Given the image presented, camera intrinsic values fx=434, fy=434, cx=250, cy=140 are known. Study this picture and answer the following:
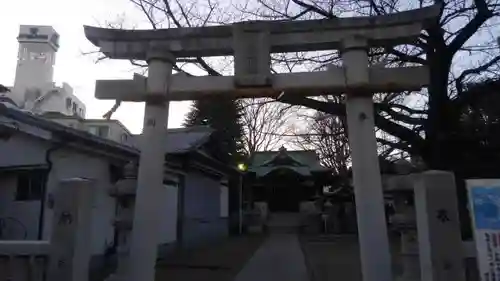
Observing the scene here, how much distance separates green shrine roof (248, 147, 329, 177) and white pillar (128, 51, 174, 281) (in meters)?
23.4

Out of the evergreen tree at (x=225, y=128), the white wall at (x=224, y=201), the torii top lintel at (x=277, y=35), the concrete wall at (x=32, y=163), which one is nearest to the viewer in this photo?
the torii top lintel at (x=277, y=35)

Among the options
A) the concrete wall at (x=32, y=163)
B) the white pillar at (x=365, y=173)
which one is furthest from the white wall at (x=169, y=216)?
the white pillar at (x=365, y=173)

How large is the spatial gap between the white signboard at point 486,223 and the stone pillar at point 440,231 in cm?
42

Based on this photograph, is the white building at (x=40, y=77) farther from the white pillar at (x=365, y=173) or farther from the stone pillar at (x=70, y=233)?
the white pillar at (x=365, y=173)

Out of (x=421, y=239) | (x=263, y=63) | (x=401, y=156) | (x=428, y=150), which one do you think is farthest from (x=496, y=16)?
(x=421, y=239)

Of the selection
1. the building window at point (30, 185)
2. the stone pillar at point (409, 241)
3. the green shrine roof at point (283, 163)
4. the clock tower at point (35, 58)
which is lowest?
the stone pillar at point (409, 241)

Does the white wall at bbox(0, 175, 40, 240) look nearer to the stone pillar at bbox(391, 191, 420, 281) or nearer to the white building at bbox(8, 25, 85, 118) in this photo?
the stone pillar at bbox(391, 191, 420, 281)

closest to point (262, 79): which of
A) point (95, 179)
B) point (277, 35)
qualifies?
point (277, 35)

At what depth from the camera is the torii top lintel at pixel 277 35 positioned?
23.5ft

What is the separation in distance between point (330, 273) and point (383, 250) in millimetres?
4934

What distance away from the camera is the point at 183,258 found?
46.8 feet

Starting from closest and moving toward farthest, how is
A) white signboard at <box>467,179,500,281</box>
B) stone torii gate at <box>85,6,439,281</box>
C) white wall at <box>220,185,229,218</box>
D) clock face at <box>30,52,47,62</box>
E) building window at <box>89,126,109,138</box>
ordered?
white signboard at <box>467,179,500,281</box> < stone torii gate at <box>85,6,439,281</box> < white wall at <box>220,185,229,218</box> < building window at <box>89,126,109,138</box> < clock face at <box>30,52,47,62</box>

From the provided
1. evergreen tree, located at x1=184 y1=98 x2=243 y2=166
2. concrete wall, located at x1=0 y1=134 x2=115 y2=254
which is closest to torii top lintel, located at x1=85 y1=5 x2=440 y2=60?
concrete wall, located at x1=0 y1=134 x2=115 y2=254

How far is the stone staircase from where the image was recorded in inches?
1045
